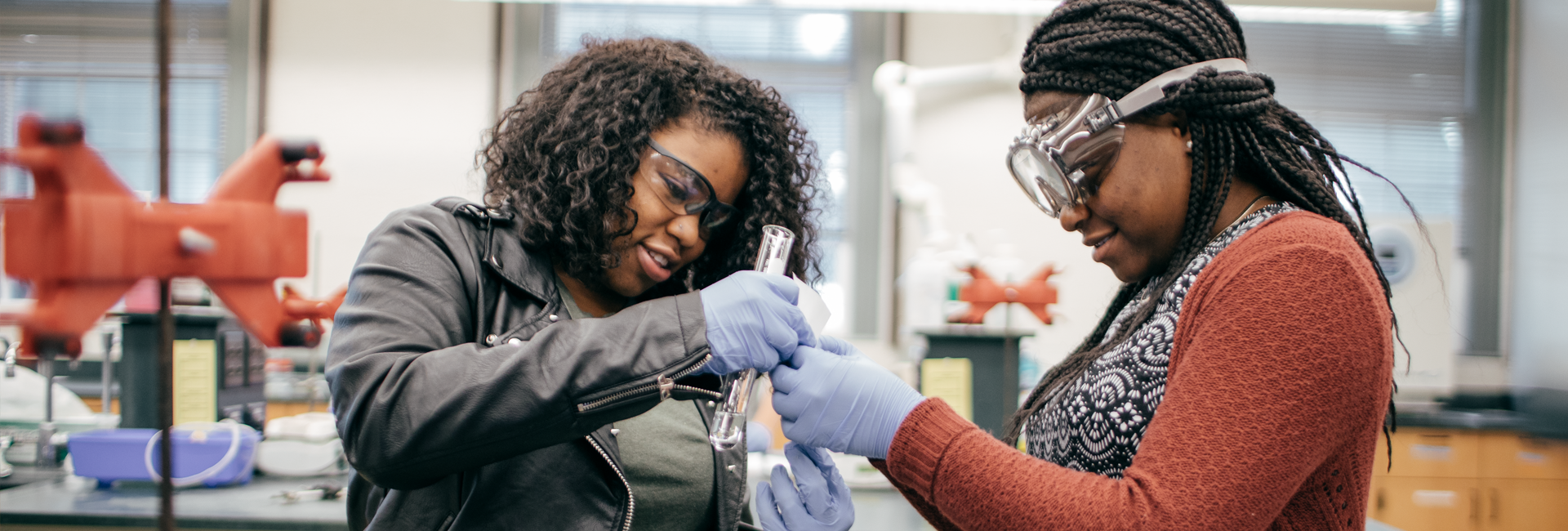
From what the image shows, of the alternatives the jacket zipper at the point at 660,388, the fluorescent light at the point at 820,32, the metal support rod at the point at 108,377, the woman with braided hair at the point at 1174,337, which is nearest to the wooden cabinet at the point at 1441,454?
the fluorescent light at the point at 820,32

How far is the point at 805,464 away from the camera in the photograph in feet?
3.63

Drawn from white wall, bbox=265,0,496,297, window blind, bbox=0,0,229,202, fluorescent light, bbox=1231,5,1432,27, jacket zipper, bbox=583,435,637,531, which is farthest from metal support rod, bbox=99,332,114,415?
fluorescent light, bbox=1231,5,1432,27

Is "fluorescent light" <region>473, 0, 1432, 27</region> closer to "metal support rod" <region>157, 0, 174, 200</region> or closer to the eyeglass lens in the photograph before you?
the eyeglass lens

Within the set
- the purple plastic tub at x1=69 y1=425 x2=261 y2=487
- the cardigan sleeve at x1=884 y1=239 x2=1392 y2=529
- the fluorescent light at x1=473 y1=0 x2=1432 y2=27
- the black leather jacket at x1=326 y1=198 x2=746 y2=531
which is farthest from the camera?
the fluorescent light at x1=473 y1=0 x2=1432 y2=27

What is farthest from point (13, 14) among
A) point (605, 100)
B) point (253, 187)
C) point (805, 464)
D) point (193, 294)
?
point (805, 464)

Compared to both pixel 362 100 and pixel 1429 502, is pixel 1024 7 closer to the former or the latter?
pixel 1429 502

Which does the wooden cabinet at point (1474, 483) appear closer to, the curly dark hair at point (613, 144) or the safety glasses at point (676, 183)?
the curly dark hair at point (613, 144)

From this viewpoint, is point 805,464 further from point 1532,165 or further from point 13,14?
point 1532,165

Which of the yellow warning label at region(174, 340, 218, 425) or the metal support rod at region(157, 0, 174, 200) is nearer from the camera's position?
the metal support rod at region(157, 0, 174, 200)

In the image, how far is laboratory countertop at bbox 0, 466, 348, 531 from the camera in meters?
1.82

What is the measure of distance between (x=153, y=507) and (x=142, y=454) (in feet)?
0.60

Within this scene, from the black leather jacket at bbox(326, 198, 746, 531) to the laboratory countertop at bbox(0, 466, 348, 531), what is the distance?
0.85m

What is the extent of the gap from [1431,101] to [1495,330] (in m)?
1.28

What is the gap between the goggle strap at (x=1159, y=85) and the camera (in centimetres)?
92
